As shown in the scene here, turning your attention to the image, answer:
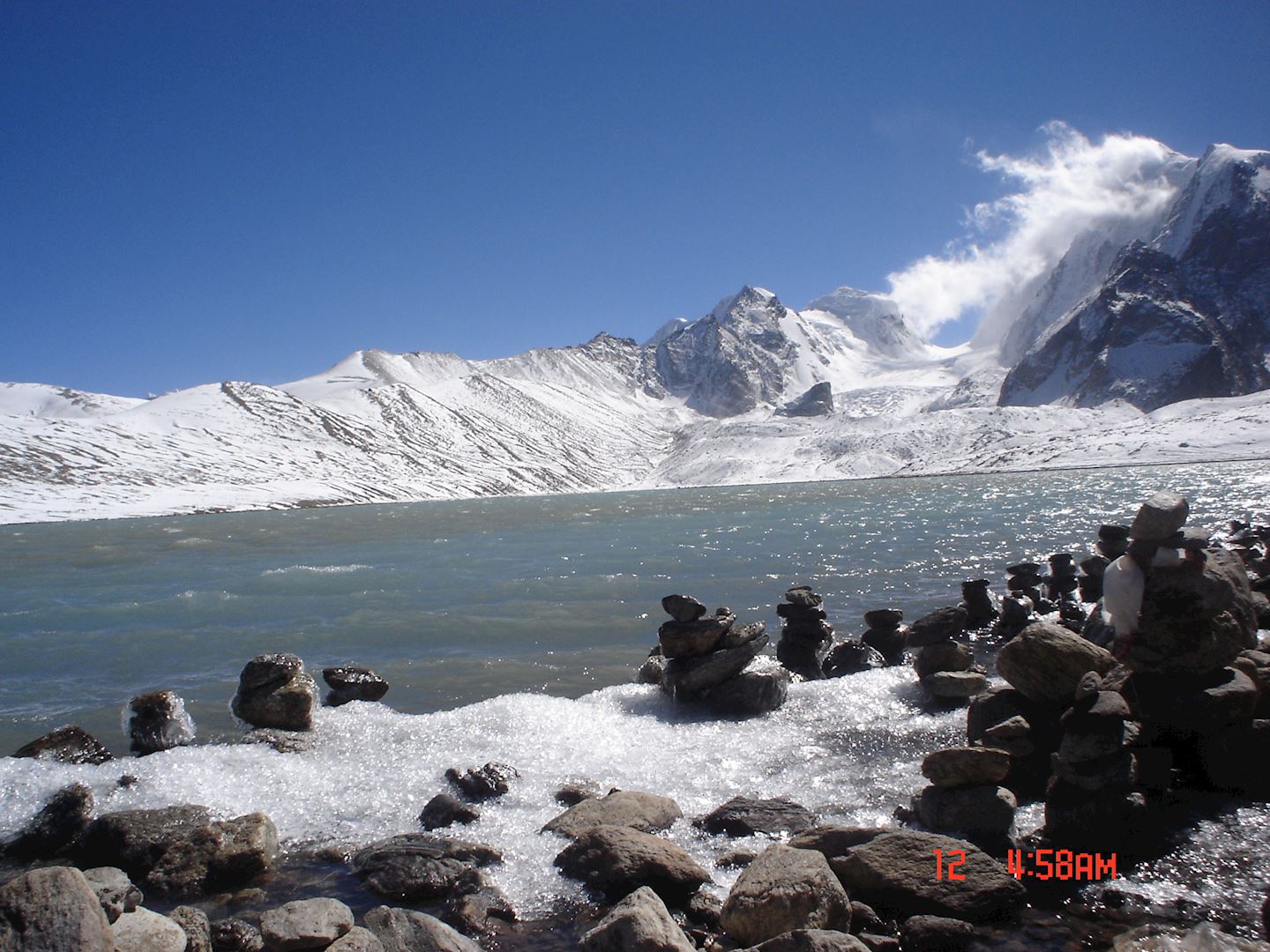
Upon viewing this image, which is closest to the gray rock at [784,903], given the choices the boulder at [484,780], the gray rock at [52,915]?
the boulder at [484,780]

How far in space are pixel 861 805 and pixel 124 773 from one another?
10.1m

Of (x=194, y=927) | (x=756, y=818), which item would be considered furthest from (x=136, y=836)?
(x=756, y=818)

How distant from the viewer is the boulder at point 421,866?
7.57 meters

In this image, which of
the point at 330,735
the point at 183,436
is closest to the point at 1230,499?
the point at 330,735

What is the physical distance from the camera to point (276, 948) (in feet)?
20.8

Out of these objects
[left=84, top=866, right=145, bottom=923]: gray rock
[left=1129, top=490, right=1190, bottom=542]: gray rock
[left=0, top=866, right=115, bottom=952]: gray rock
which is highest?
[left=1129, top=490, right=1190, bottom=542]: gray rock

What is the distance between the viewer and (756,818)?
877 cm

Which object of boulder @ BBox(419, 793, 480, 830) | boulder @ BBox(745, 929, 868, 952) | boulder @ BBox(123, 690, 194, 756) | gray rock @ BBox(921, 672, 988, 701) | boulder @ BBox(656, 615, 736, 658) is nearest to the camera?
boulder @ BBox(745, 929, 868, 952)

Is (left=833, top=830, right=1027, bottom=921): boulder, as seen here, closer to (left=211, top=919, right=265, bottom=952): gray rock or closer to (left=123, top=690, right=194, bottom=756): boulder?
(left=211, top=919, right=265, bottom=952): gray rock

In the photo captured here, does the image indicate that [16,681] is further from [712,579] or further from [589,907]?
[712,579]

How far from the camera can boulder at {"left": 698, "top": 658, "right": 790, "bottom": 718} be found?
44.0 feet

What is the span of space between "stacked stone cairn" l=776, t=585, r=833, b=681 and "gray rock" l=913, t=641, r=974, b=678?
243cm

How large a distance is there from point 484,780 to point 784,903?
5077 mm

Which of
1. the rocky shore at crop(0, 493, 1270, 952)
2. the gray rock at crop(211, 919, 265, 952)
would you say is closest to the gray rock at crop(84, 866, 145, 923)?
the rocky shore at crop(0, 493, 1270, 952)
